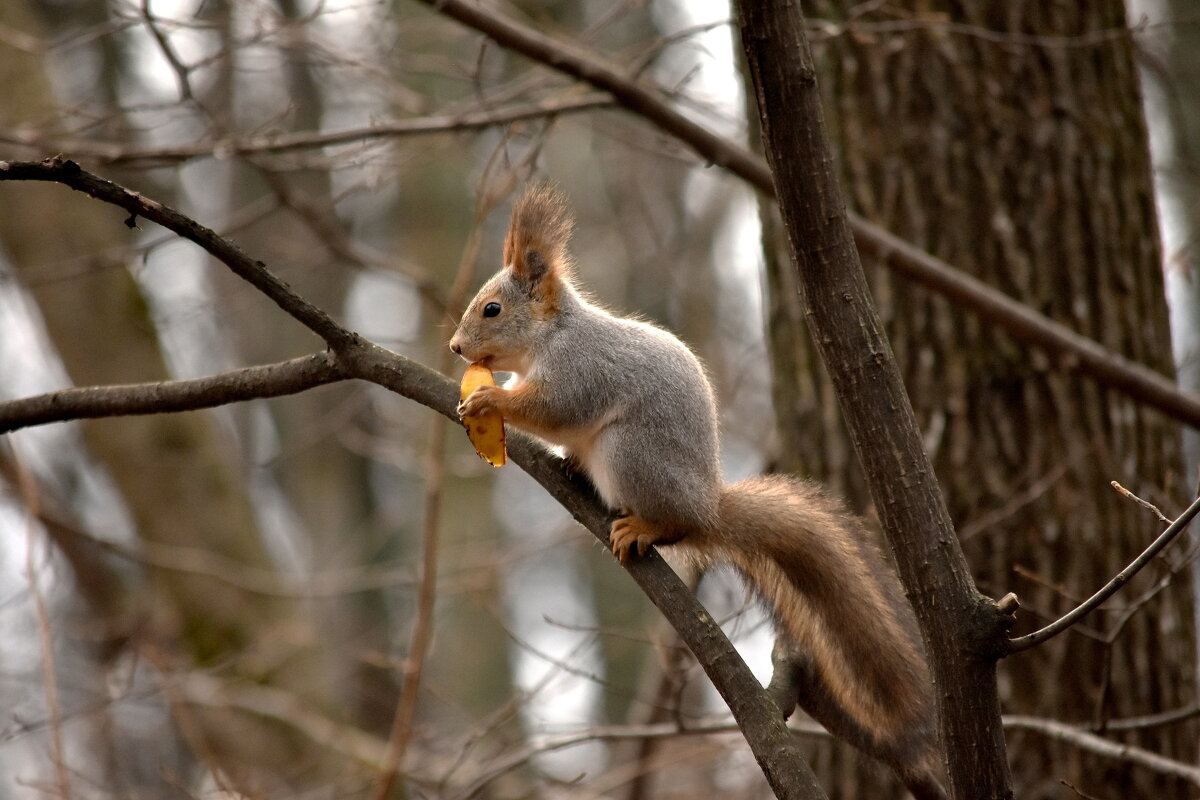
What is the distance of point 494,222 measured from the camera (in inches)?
305

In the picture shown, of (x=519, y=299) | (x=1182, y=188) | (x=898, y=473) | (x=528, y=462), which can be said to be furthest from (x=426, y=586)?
(x=1182, y=188)

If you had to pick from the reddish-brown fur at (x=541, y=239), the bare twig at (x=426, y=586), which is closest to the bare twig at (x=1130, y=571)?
the reddish-brown fur at (x=541, y=239)

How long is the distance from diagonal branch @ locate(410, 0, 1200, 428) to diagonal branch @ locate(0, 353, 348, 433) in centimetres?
111

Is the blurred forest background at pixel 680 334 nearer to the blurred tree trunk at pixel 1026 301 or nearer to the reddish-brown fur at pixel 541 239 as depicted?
the blurred tree trunk at pixel 1026 301

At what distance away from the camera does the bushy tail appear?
186 centimetres

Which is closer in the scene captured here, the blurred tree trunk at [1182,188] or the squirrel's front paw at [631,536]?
the squirrel's front paw at [631,536]

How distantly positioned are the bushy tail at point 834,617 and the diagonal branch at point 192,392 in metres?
0.80

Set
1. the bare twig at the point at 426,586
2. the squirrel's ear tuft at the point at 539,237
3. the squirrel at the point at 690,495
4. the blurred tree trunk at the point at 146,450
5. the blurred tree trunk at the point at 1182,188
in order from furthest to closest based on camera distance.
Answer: the blurred tree trunk at the point at 1182,188 → the blurred tree trunk at the point at 146,450 → the bare twig at the point at 426,586 → the squirrel's ear tuft at the point at 539,237 → the squirrel at the point at 690,495

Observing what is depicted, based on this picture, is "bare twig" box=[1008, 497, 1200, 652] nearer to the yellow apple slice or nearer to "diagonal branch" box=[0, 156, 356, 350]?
the yellow apple slice

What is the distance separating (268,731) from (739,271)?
3747 millimetres

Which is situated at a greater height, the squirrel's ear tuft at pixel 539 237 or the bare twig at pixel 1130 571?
the squirrel's ear tuft at pixel 539 237

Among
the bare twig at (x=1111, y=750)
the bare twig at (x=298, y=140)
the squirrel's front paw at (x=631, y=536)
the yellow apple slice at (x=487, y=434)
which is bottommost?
the bare twig at (x=1111, y=750)

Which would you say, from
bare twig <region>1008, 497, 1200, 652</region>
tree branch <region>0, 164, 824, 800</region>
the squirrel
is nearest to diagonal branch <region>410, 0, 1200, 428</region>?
the squirrel

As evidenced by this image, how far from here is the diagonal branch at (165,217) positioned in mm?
1440
